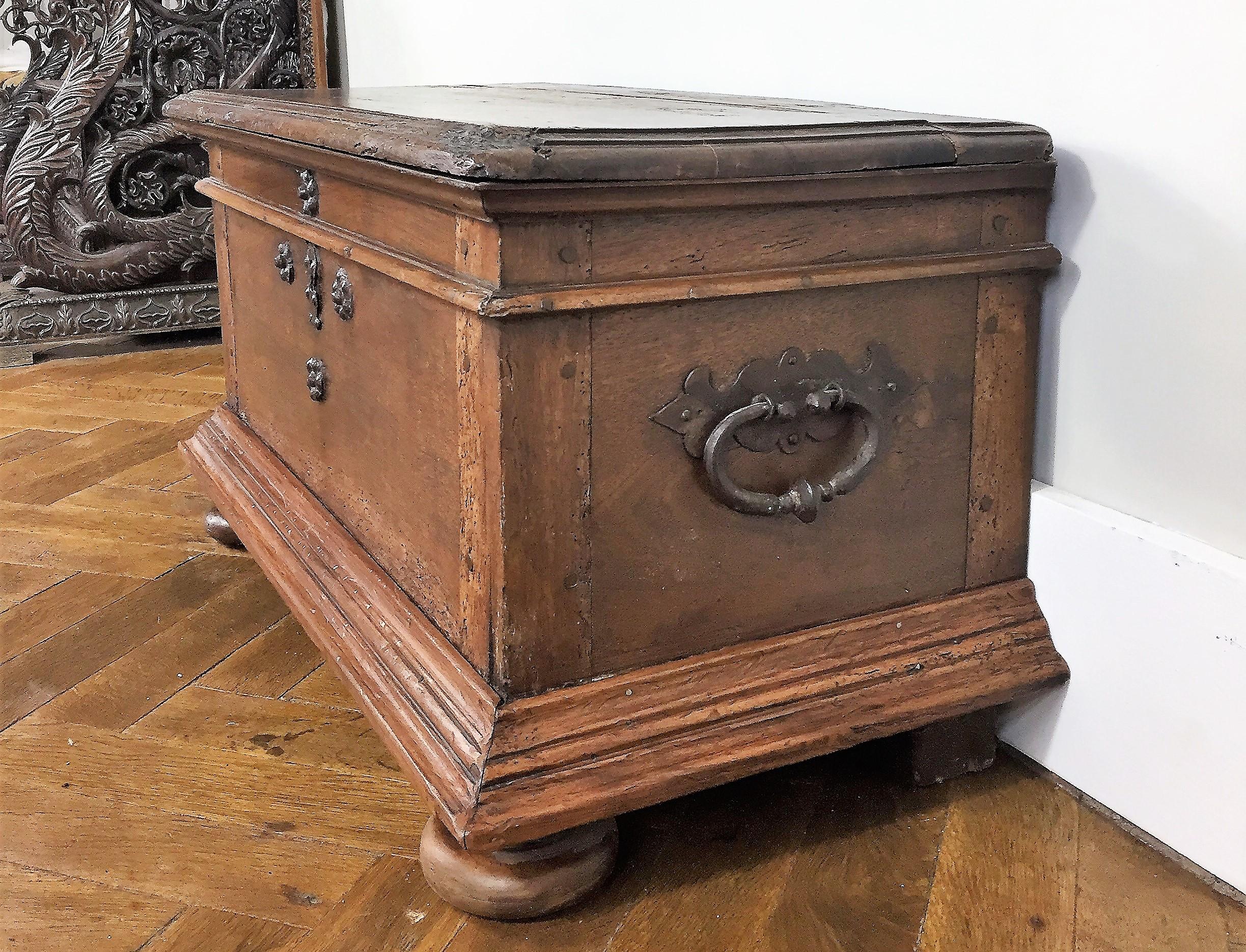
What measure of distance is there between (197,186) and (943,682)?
105cm

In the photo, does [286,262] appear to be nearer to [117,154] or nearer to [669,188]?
[669,188]

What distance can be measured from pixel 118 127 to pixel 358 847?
2.03 m

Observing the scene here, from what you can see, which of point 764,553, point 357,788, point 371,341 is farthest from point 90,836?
point 764,553

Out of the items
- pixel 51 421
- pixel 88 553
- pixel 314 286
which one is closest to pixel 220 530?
pixel 88 553

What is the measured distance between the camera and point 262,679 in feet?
3.90

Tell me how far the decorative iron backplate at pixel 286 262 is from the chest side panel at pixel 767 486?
0.50 metres

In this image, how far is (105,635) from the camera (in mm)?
1283

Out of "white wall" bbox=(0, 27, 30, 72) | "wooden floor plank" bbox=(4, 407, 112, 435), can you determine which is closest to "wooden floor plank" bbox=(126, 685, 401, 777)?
"wooden floor plank" bbox=(4, 407, 112, 435)

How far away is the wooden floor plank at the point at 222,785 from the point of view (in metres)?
0.94

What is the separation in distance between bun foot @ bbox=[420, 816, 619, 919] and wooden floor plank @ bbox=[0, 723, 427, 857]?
3.5 inches

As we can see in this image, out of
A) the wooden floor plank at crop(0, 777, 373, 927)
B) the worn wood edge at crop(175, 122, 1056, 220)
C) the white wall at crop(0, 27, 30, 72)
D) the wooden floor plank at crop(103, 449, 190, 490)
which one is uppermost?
the white wall at crop(0, 27, 30, 72)

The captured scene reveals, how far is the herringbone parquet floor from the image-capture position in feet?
2.69

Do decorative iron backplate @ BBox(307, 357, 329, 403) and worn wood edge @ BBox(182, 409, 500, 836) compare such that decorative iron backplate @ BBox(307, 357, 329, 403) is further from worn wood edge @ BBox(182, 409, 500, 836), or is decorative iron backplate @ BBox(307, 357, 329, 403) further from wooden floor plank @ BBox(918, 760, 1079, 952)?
wooden floor plank @ BBox(918, 760, 1079, 952)

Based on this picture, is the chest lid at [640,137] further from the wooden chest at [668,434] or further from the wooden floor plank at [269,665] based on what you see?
the wooden floor plank at [269,665]
